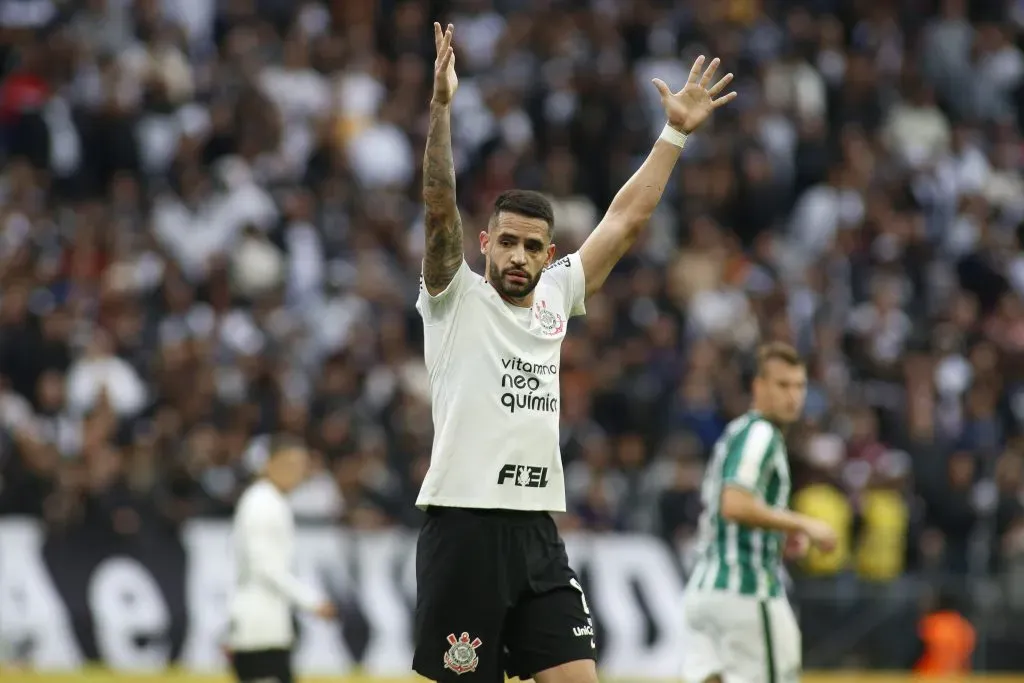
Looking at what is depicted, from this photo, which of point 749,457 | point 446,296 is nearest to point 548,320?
point 446,296

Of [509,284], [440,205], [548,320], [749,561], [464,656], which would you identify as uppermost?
[440,205]

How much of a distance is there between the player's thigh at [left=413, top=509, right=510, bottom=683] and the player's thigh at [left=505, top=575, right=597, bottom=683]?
0.08m

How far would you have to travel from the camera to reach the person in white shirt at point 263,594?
41.7ft

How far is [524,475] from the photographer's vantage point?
7.31m

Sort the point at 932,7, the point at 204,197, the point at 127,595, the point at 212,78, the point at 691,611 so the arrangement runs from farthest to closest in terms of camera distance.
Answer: the point at 932,7 < the point at 212,78 < the point at 204,197 < the point at 127,595 < the point at 691,611

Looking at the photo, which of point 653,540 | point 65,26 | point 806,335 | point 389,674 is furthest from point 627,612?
point 65,26

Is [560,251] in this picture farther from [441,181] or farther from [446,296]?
[441,181]

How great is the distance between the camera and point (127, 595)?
16.5 meters

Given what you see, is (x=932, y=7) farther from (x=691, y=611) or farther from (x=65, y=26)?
(x=691, y=611)

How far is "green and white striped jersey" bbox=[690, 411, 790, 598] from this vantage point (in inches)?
392

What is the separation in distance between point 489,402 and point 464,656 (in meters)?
0.99

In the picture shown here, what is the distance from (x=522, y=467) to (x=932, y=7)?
60.7ft

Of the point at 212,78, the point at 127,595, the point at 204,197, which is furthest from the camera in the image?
the point at 212,78

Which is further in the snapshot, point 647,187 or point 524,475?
point 647,187
